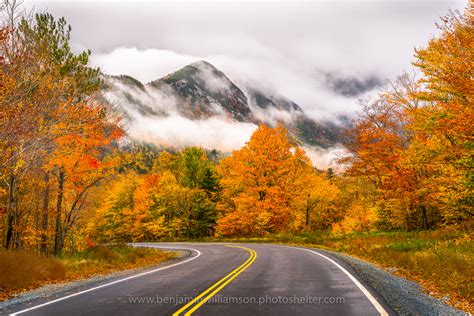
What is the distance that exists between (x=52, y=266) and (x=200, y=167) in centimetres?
3849

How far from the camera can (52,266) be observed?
529 inches

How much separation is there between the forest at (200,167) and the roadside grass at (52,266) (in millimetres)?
2438

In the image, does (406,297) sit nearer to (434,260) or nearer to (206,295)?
(206,295)

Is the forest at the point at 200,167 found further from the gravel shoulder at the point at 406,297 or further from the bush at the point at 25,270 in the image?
the gravel shoulder at the point at 406,297

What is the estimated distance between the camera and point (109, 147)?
1969 cm

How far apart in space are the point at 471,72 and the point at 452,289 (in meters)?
7.29

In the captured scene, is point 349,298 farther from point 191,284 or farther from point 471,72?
point 471,72

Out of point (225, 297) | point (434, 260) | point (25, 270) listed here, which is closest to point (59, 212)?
point (25, 270)

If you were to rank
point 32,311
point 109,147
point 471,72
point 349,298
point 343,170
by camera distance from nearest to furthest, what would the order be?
point 32,311, point 349,298, point 471,72, point 109,147, point 343,170

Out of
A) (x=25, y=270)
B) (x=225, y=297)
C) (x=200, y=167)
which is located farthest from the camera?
(x=200, y=167)

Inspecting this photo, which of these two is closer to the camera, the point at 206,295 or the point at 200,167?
the point at 206,295

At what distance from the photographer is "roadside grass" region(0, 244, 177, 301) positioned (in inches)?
431

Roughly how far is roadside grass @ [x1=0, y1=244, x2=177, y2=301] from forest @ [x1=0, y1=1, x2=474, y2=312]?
2438mm

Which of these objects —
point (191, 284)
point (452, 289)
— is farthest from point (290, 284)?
point (452, 289)
